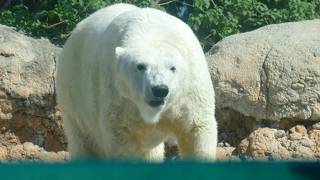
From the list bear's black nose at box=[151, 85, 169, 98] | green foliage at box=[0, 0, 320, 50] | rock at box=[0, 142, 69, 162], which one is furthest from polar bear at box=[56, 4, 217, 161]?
green foliage at box=[0, 0, 320, 50]

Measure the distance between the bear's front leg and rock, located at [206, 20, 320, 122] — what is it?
2.08 metres

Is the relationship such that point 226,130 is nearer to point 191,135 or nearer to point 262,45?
point 262,45

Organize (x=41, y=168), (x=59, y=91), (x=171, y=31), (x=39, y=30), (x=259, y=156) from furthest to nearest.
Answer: (x=39, y=30)
(x=259, y=156)
(x=59, y=91)
(x=171, y=31)
(x=41, y=168)

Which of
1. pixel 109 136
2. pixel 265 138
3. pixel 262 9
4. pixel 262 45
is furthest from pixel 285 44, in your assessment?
pixel 109 136

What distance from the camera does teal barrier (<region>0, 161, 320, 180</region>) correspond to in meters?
2.23

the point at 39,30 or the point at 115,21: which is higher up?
the point at 115,21

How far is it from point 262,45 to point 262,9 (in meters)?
2.00

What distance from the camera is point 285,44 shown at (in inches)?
281

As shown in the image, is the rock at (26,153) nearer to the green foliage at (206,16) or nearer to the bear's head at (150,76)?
the green foliage at (206,16)

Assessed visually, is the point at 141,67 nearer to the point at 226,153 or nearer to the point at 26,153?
the point at 226,153

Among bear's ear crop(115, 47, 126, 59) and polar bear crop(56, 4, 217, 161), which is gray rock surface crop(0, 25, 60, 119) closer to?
polar bear crop(56, 4, 217, 161)

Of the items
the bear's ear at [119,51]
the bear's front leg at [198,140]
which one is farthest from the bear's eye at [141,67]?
the bear's front leg at [198,140]

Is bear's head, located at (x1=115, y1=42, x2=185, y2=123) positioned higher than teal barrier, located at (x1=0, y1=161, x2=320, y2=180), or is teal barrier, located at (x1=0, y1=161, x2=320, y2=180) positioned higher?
teal barrier, located at (x1=0, y1=161, x2=320, y2=180)

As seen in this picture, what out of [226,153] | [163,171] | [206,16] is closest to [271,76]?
[226,153]
